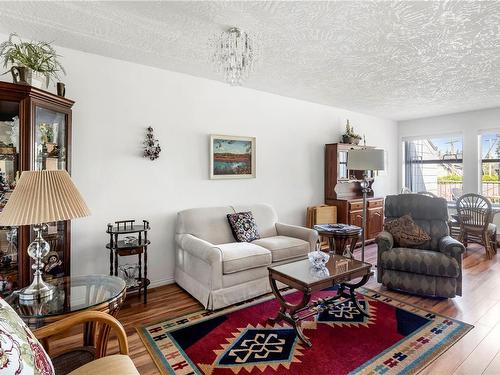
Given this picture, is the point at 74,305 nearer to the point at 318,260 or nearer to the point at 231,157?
the point at 318,260

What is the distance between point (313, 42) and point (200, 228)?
7.53 feet

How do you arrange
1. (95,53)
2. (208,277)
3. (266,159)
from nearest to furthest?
(208,277) → (95,53) → (266,159)

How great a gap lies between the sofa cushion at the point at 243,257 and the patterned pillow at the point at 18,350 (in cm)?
179

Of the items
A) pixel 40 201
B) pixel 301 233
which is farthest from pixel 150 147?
pixel 301 233

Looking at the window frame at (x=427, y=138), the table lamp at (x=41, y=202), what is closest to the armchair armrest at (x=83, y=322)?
the table lamp at (x=41, y=202)

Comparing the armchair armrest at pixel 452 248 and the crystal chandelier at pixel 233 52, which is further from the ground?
the crystal chandelier at pixel 233 52

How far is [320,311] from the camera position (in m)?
2.60

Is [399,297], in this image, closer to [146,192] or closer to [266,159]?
[266,159]

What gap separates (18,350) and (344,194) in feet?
16.4

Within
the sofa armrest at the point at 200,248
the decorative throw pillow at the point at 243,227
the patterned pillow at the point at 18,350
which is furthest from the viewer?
the decorative throw pillow at the point at 243,227

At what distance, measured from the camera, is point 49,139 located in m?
2.59

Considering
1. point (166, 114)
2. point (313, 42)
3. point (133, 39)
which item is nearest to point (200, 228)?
point (166, 114)

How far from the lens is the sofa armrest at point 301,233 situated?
139 inches

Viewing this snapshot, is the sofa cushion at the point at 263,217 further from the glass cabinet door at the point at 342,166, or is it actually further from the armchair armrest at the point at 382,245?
the glass cabinet door at the point at 342,166
